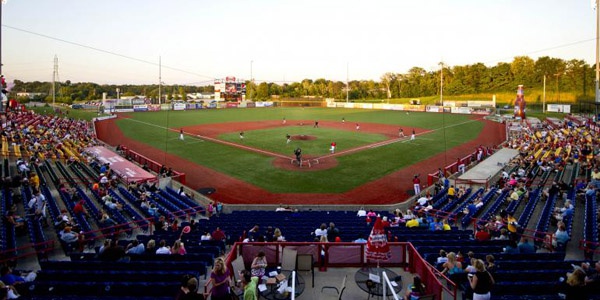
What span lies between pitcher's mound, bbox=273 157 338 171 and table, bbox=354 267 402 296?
22138mm

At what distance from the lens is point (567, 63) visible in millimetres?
103375

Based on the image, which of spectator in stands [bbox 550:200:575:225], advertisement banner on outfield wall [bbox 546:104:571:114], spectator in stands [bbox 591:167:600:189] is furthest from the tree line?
spectator in stands [bbox 550:200:575:225]

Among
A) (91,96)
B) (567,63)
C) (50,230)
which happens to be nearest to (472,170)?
(50,230)

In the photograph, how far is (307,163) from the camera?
3350 cm

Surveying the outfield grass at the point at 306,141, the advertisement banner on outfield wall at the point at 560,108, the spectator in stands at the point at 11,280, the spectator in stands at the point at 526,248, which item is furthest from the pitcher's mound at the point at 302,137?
the advertisement banner on outfield wall at the point at 560,108

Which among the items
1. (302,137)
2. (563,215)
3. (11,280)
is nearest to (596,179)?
(563,215)

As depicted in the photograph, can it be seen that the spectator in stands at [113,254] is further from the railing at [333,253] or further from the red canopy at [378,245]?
the red canopy at [378,245]

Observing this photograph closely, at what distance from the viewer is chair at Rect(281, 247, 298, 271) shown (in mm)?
9320

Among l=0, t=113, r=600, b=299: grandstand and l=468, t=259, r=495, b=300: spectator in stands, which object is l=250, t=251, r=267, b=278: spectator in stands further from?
l=468, t=259, r=495, b=300: spectator in stands

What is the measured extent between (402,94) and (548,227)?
140441 mm

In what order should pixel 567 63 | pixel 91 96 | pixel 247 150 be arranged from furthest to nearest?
pixel 91 96 < pixel 567 63 < pixel 247 150

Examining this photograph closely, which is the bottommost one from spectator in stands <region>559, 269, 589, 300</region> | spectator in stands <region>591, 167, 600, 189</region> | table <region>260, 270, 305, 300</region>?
table <region>260, 270, 305, 300</region>

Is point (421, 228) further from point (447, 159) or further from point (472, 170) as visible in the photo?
point (447, 159)

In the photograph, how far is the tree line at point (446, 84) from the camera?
9912 cm
